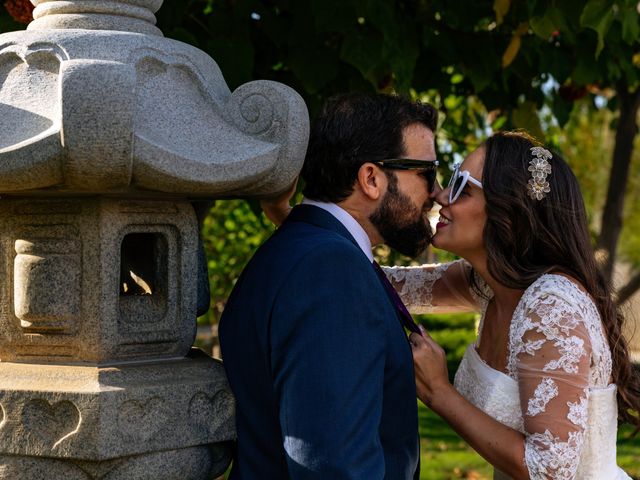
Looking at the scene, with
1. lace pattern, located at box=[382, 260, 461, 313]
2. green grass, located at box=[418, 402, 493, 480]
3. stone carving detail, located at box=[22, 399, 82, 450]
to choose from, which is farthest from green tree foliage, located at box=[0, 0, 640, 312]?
green grass, located at box=[418, 402, 493, 480]

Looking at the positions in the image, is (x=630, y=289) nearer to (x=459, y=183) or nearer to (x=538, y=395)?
(x=459, y=183)

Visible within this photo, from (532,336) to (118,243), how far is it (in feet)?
3.79

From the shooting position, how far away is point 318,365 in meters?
A: 1.89

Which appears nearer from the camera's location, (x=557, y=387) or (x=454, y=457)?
(x=557, y=387)

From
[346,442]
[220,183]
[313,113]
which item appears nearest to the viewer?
[346,442]

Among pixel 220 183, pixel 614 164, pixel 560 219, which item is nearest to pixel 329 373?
pixel 220 183

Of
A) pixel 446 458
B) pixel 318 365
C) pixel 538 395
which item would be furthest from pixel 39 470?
pixel 446 458

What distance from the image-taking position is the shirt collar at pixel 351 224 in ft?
7.57

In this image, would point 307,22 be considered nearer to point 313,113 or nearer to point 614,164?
point 313,113

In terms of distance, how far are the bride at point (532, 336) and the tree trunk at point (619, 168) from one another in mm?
3131

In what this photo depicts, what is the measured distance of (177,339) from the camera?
2.25 m

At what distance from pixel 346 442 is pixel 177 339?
0.59 meters

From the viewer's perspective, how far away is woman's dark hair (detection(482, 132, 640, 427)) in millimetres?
2650

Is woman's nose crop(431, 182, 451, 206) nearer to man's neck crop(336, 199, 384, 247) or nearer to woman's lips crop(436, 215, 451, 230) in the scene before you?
woman's lips crop(436, 215, 451, 230)
